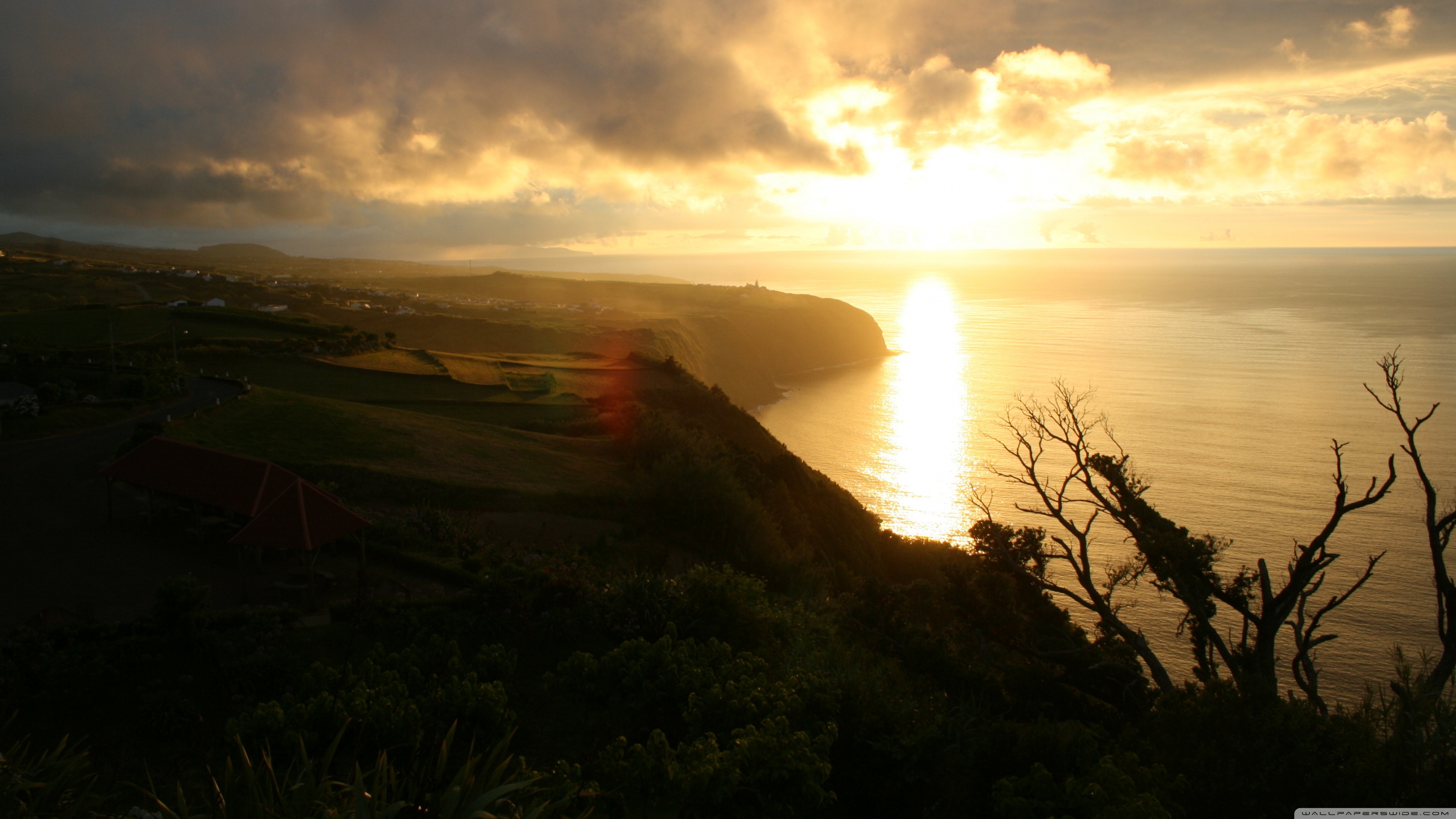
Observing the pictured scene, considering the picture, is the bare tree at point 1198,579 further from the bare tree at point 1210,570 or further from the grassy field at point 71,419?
the grassy field at point 71,419

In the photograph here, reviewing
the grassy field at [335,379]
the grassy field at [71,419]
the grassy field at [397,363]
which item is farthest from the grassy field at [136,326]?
the grassy field at [71,419]

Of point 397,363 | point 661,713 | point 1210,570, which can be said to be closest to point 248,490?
point 661,713

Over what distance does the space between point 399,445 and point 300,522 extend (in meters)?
12.4

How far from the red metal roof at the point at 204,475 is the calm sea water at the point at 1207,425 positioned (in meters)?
18.3

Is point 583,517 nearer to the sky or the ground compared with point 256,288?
nearer to the ground

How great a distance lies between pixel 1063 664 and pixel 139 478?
2091 cm

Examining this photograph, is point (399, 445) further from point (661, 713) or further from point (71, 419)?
point (661, 713)

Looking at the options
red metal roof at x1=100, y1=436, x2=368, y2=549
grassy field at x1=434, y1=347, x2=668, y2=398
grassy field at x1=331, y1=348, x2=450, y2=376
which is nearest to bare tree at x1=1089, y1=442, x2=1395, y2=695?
red metal roof at x1=100, y1=436, x2=368, y2=549

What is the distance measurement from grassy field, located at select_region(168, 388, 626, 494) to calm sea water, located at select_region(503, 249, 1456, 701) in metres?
14.0

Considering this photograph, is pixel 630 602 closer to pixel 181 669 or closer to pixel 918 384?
pixel 181 669

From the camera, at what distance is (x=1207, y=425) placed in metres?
55.0

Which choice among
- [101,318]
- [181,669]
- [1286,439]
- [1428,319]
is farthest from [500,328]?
[1428,319]

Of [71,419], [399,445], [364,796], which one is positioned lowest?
[399,445]

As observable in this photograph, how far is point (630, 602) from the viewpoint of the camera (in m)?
14.1
